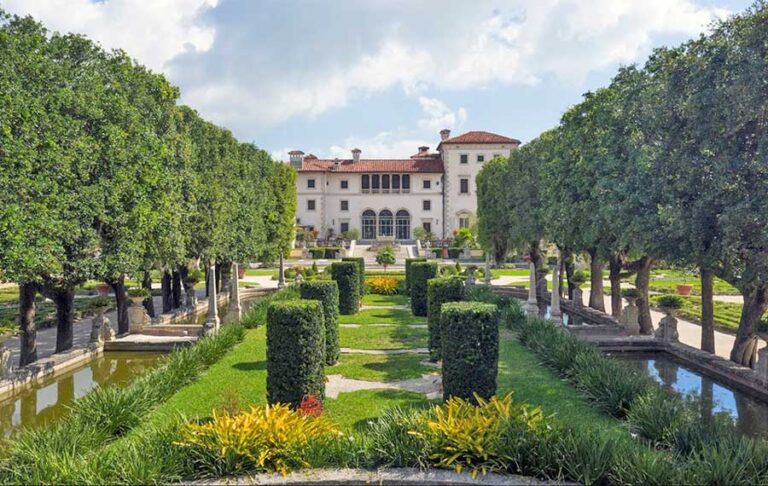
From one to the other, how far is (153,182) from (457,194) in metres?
47.0

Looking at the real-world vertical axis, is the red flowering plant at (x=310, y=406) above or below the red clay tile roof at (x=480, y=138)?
below

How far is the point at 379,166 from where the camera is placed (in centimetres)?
6112

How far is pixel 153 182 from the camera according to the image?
46.4ft

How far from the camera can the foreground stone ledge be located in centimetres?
579

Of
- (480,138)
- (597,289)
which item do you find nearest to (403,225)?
(480,138)

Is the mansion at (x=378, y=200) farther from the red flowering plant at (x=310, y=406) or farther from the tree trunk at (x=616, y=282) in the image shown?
the red flowering plant at (x=310, y=406)

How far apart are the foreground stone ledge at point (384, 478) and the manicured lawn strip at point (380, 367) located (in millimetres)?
5237

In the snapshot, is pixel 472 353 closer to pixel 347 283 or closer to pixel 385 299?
pixel 347 283

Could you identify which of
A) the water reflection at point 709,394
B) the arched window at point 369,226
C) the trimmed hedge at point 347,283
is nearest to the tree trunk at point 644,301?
the water reflection at point 709,394

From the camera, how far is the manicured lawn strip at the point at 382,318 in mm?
18750

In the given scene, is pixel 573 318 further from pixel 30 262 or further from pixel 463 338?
pixel 30 262

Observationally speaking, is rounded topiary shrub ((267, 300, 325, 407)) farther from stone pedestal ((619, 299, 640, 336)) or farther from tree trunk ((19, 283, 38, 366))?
stone pedestal ((619, 299, 640, 336))

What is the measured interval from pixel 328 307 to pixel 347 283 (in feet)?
24.8

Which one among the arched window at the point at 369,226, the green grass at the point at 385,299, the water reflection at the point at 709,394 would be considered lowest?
the water reflection at the point at 709,394
